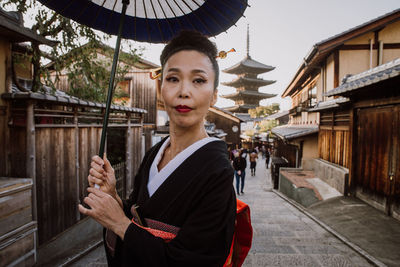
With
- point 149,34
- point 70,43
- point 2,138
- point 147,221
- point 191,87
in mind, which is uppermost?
point 70,43

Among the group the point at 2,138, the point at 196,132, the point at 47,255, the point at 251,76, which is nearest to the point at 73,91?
the point at 2,138

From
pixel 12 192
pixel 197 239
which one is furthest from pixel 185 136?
pixel 12 192

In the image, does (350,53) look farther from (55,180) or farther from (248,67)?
(248,67)

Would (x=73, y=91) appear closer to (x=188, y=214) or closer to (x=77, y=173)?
(x=77, y=173)

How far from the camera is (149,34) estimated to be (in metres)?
1.89

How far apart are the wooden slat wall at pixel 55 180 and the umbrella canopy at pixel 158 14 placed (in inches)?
112

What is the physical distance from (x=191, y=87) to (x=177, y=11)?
2.51 feet

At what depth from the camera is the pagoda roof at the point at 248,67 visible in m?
36.2

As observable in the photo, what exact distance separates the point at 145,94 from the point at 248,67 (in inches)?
1017

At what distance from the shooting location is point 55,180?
4.14 meters

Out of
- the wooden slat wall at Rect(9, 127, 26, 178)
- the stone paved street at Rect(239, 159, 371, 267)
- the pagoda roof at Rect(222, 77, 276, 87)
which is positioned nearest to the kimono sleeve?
the stone paved street at Rect(239, 159, 371, 267)

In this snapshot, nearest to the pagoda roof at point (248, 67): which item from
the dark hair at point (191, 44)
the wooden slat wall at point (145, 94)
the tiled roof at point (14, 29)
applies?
the wooden slat wall at point (145, 94)

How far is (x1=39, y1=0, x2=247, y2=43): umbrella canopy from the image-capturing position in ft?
5.35

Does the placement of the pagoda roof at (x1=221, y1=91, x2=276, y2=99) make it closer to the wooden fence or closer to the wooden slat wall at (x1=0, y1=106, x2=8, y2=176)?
the wooden fence
